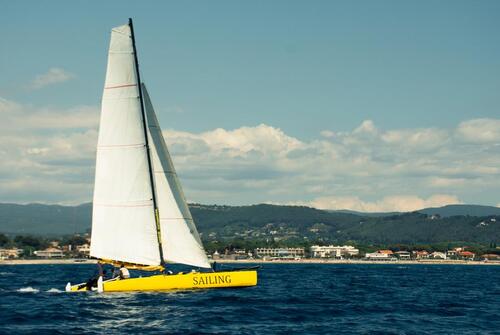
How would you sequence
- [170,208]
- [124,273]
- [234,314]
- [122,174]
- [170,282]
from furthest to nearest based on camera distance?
[170,208] < [124,273] < [122,174] < [170,282] < [234,314]

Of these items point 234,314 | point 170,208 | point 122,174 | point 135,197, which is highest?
point 122,174

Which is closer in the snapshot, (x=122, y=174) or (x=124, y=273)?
(x=122, y=174)

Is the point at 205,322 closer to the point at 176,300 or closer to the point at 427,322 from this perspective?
the point at 176,300

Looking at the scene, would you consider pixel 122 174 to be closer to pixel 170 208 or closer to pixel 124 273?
pixel 170 208

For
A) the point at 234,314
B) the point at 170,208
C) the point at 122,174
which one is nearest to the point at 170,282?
the point at 170,208

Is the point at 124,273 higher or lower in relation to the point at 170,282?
higher

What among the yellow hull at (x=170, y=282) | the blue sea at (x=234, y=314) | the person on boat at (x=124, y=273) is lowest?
the blue sea at (x=234, y=314)

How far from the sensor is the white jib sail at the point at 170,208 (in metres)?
51.8

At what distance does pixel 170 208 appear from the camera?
52000 millimetres

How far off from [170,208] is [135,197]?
2.61 m

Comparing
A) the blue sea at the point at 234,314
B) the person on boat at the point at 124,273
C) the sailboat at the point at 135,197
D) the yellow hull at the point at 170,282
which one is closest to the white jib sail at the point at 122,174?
the sailboat at the point at 135,197

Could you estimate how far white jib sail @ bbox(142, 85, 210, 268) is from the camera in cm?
5178

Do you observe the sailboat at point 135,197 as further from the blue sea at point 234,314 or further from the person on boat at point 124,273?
the blue sea at point 234,314

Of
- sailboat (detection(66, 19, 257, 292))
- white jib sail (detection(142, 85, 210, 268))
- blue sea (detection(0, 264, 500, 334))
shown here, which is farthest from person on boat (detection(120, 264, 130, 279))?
white jib sail (detection(142, 85, 210, 268))
